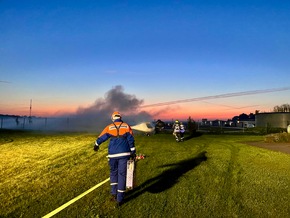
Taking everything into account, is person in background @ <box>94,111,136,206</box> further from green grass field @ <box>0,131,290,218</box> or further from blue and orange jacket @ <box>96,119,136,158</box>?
green grass field @ <box>0,131,290,218</box>

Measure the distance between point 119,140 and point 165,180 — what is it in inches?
126

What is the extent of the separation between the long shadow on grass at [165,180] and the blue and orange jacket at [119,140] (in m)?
1.19

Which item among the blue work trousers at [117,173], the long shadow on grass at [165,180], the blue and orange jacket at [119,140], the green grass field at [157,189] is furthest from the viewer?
the long shadow on grass at [165,180]

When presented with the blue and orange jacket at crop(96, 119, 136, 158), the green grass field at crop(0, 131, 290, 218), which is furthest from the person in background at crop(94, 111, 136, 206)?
the green grass field at crop(0, 131, 290, 218)

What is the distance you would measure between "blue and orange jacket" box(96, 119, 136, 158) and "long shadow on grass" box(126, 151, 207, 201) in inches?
46.7

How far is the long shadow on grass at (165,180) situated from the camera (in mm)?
8555

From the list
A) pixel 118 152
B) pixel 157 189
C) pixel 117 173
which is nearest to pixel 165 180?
pixel 157 189

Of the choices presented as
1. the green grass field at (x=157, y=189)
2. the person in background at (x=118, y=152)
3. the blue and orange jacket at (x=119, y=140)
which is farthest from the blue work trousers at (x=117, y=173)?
the green grass field at (x=157, y=189)

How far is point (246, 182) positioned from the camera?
9.98 metres

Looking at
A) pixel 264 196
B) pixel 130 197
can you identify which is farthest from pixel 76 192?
pixel 264 196

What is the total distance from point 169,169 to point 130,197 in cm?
466

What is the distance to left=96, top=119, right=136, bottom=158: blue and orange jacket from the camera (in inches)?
300

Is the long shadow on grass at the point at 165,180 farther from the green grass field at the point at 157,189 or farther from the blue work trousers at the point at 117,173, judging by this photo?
the blue work trousers at the point at 117,173

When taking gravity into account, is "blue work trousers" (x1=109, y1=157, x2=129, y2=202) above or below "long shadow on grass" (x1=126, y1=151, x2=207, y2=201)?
above
